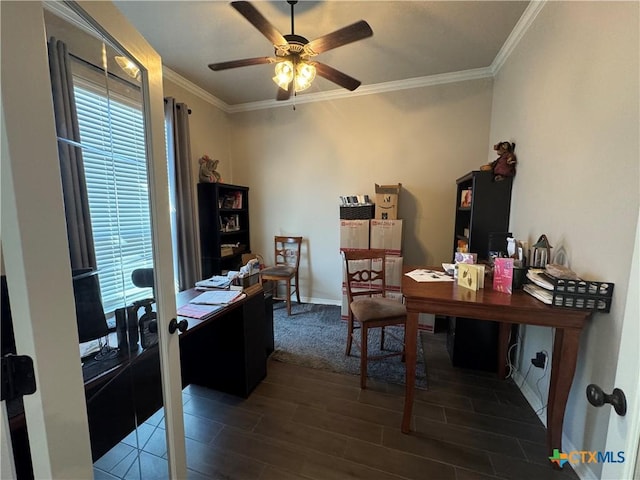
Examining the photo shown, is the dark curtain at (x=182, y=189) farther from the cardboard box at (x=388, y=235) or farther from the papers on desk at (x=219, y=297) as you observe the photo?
the cardboard box at (x=388, y=235)

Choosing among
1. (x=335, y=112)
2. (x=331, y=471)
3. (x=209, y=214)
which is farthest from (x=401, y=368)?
(x=335, y=112)

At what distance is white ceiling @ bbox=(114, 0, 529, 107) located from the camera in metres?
1.97

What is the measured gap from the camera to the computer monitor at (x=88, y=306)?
2.52 ft

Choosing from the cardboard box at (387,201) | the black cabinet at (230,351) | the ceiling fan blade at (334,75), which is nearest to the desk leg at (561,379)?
the black cabinet at (230,351)

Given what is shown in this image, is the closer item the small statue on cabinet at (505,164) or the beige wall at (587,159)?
the beige wall at (587,159)

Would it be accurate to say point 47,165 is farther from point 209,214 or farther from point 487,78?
point 487,78

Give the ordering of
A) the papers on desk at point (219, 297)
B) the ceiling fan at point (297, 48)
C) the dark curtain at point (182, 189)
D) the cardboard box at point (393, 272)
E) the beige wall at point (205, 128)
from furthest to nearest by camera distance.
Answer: the beige wall at point (205, 128), the cardboard box at point (393, 272), the dark curtain at point (182, 189), the papers on desk at point (219, 297), the ceiling fan at point (297, 48)

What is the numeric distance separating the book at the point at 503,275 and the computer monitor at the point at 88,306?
190 cm

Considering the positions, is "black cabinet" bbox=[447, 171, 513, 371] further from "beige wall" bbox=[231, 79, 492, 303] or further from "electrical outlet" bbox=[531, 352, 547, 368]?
"beige wall" bbox=[231, 79, 492, 303]

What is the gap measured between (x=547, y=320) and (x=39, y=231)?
6.31 ft

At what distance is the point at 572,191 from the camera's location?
4.91 ft

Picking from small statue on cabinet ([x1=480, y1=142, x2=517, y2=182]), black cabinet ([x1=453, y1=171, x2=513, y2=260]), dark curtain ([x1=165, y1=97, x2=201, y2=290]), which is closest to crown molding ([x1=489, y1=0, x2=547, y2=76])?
small statue on cabinet ([x1=480, y1=142, x2=517, y2=182])

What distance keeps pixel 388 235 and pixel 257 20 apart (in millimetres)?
2258

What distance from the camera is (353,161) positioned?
3.48m
